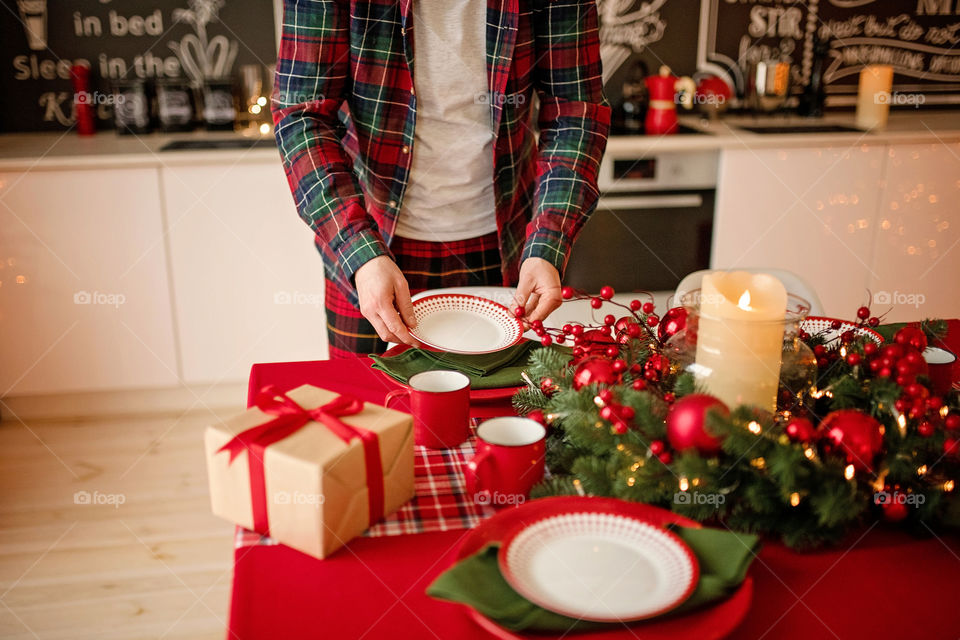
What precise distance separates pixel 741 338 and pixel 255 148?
1.93 meters

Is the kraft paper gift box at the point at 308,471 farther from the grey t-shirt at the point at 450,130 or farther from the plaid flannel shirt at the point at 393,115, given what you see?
the grey t-shirt at the point at 450,130

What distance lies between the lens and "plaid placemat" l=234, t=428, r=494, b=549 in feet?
2.59

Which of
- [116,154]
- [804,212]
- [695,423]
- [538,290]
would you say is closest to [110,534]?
[116,154]

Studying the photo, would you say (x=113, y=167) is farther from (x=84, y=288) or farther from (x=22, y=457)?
(x=22, y=457)

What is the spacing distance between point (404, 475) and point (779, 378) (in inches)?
16.2

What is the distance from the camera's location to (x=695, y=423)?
737 mm

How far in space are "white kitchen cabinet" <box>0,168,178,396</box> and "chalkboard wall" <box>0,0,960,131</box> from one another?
521 millimetres

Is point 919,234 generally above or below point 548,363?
below

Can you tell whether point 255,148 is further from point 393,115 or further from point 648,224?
point 648,224

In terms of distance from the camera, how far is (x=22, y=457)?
2.35m

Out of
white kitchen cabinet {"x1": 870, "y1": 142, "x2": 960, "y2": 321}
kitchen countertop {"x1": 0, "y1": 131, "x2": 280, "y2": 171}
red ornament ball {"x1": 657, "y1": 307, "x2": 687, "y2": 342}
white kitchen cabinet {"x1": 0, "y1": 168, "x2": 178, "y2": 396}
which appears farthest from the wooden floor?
white kitchen cabinet {"x1": 870, "y1": 142, "x2": 960, "y2": 321}

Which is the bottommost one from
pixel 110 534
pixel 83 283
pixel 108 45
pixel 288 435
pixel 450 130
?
pixel 110 534

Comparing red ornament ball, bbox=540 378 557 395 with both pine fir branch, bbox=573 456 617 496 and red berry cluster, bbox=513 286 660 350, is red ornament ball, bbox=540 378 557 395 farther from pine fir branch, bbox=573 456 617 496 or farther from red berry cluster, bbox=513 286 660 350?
pine fir branch, bbox=573 456 617 496

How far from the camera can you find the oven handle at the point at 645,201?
8.49ft
